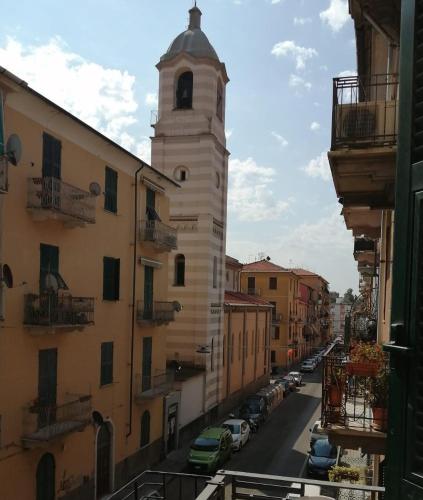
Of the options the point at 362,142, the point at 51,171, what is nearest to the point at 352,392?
the point at 362,142

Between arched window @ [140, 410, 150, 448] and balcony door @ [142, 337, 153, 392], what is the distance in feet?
4.72

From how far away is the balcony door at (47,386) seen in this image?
1539 centimetres

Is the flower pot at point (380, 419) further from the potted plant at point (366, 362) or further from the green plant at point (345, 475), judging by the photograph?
the green plant at point (345, 475)

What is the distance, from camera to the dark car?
23.0 meters

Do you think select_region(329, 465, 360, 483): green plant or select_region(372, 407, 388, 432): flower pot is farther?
select_region(329, 465, 360, 483): green plant

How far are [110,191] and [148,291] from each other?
5346 millimetres

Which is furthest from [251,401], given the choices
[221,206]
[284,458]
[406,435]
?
[406,435]

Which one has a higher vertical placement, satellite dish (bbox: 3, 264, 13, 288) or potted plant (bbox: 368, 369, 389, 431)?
A: satellite dish (bbox: 3, 264, 13, 288)

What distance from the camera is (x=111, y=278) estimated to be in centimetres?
2030

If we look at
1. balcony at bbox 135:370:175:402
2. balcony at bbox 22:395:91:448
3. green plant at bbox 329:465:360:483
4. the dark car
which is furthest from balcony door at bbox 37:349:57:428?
the dark car

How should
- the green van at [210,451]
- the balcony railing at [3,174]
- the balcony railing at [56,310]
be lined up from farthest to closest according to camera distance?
the green van at [210,451] < the balcony railing at [56,310] < the balcony railing at [3,174]

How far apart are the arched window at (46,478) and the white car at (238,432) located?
13.1 metres

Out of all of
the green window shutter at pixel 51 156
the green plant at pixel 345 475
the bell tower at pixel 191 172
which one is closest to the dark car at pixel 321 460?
the green plant at pixel 345 475

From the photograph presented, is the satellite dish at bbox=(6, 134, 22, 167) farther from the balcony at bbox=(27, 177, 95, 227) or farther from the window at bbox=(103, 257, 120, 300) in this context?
the window at bbox=(103, 257, 120, 300)
